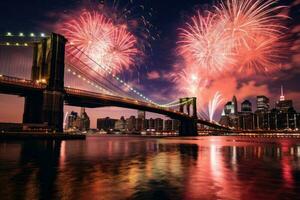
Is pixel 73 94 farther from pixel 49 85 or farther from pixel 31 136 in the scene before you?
pixel 31 136

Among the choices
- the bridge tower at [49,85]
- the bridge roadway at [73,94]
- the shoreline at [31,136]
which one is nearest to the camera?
the shoreline at [31,136]

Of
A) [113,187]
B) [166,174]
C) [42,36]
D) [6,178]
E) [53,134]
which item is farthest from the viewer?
[42,36]

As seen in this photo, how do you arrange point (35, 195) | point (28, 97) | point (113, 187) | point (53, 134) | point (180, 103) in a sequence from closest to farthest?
1. point (35, 195)
2. point (113, 187)
3. point (53, 134)
4. point (28, 97)
5. point (180, 103)

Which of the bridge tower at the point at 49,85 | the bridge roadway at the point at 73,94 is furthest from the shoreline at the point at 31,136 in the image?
the bridge roadway at the point at 73,94

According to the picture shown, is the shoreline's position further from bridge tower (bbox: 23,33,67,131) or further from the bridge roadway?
the bridge roadway

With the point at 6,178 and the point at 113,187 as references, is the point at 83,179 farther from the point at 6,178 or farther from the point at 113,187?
the point at 6,178

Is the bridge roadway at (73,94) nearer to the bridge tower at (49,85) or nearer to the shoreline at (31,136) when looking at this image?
the bridge tower at (49,85)

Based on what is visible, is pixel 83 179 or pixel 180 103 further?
pixel 180 103

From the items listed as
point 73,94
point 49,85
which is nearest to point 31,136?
point 49,85

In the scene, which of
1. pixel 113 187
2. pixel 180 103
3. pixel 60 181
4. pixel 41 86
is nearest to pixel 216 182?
pixel 113 187
